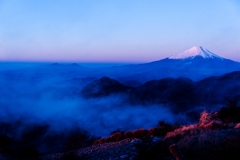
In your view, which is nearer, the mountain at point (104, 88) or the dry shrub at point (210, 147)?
the dry shrub at point (210, 147)

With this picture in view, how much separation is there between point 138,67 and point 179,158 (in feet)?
571

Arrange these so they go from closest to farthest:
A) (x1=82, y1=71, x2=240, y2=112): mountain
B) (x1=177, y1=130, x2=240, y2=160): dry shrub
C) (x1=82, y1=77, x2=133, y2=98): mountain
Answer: (x1=177, y1=130, x2=240, y2=160): dry shrub
(x1=82, y1=71, x2=240, y2=112): mountain
(x1=82, y1=77, x2=133, y2=98): mountain

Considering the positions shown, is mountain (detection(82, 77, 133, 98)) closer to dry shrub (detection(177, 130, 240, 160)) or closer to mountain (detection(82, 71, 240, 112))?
mountain (detection(82, 71, 240, 112))

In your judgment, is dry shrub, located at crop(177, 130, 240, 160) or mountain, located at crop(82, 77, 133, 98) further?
mountain, located at crop(82, 77, 133, 98)

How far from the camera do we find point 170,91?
214 feet

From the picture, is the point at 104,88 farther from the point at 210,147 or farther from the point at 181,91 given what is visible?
the point at 210,147

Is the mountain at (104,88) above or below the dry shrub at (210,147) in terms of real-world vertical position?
below

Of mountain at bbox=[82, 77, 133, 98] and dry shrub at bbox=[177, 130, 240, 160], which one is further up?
dry shrub at bbox=[177, 130, 240, 160]

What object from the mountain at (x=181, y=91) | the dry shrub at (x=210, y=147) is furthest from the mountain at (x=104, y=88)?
the dry shrub at (x=210, y=147)

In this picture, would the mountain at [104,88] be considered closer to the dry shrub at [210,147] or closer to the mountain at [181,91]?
the mountain at [181,91]

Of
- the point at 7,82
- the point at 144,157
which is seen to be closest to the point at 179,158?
the point at 144,157

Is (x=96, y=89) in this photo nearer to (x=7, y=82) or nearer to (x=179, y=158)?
(x=7, y=82)

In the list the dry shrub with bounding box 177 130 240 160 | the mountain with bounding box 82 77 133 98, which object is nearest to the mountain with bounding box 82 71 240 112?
the mountain with bounding box 82 77 133 98

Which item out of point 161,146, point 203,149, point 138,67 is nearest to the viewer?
point 203,149
